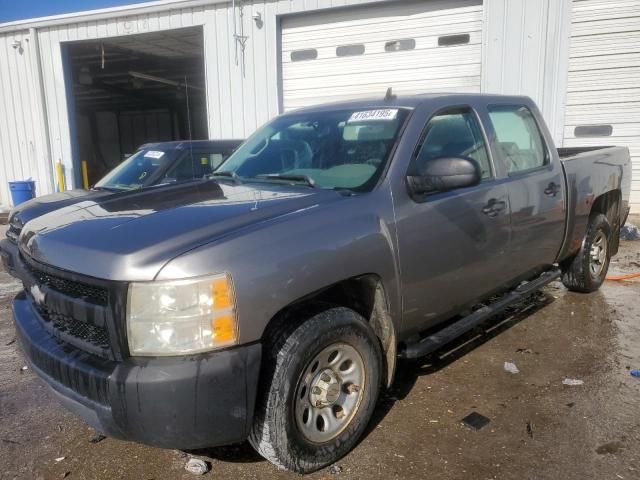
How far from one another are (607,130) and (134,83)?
18535 mm

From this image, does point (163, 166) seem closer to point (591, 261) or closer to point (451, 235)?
point (451, 235)

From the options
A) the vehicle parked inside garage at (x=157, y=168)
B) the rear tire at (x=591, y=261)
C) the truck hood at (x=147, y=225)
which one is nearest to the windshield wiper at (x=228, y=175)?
the truck hood at (x=147, y=225)

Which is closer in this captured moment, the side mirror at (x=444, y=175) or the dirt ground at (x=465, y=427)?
the dirt ground at (x=465, y=427)

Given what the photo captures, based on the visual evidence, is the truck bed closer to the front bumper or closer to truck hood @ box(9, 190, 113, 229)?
the front bumper

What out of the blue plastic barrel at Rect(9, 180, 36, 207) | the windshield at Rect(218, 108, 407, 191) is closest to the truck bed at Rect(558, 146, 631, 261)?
the windshield at Rect(218, 108, 407, 191)

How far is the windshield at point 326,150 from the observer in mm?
3109

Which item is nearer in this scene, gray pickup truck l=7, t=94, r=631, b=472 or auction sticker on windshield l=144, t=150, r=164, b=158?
gray pickup truck l=7, t=94, r=631, b=472

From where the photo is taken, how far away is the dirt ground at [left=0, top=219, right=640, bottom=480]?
267 cm

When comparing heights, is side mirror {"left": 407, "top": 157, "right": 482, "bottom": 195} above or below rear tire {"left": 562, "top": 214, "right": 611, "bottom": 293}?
above

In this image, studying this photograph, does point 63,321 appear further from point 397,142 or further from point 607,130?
point 607,130

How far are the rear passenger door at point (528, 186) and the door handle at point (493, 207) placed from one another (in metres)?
0.15

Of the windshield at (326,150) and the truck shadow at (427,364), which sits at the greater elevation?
the windshield at (326,150)

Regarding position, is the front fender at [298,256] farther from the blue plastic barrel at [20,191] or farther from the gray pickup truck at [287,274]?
the blue plastic barrel at [20,191]

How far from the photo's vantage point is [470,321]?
11.6 feet
